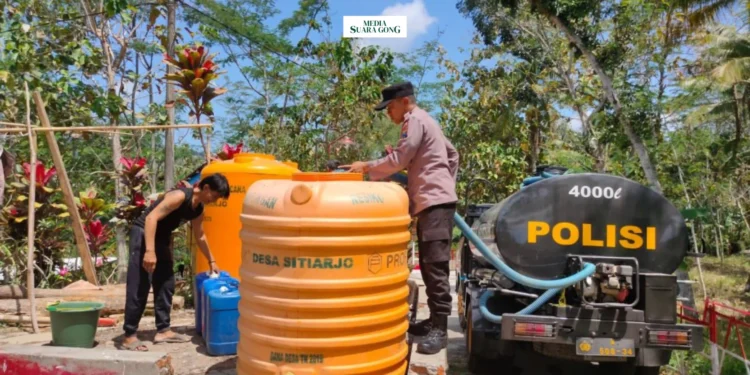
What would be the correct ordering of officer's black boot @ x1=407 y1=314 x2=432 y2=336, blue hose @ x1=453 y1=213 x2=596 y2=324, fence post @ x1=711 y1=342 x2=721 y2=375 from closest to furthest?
blue hose @ x1=453 y1=213 x2=596 y2=324 → officer's black boot @ x1=407 y1=314 x2=432 y2=336 → fence post @ x1=711 y1=342 x2=721 y2=375

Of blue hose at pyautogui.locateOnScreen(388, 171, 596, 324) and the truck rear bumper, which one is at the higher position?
blue hose at pyautogui.locateOnScreen(388, 171, 596, 324)

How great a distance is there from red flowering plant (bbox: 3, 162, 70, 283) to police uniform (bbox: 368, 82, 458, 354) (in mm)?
5386

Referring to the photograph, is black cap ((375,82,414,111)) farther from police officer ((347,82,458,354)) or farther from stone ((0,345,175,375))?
stone ((0,345,175,375))

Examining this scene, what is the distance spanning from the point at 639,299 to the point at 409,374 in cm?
178

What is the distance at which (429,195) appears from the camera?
4.14 meters

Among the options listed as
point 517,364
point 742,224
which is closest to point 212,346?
point 517,364

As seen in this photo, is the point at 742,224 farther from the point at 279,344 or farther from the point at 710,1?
the point at 279,344

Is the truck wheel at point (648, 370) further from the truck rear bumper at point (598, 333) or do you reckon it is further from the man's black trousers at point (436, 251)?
the man's black trousers at point (436, 251)

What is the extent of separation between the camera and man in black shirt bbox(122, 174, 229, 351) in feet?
16.2

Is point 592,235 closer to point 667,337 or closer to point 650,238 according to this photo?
point 650,238

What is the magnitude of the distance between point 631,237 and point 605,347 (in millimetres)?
816

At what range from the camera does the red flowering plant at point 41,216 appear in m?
7.73

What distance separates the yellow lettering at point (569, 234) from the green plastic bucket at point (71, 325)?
12.5 feet

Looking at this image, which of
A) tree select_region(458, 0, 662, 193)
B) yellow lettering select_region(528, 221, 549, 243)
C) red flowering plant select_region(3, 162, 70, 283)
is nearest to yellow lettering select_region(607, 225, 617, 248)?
yellow lettering select_region(528, 221, 549, 243)
